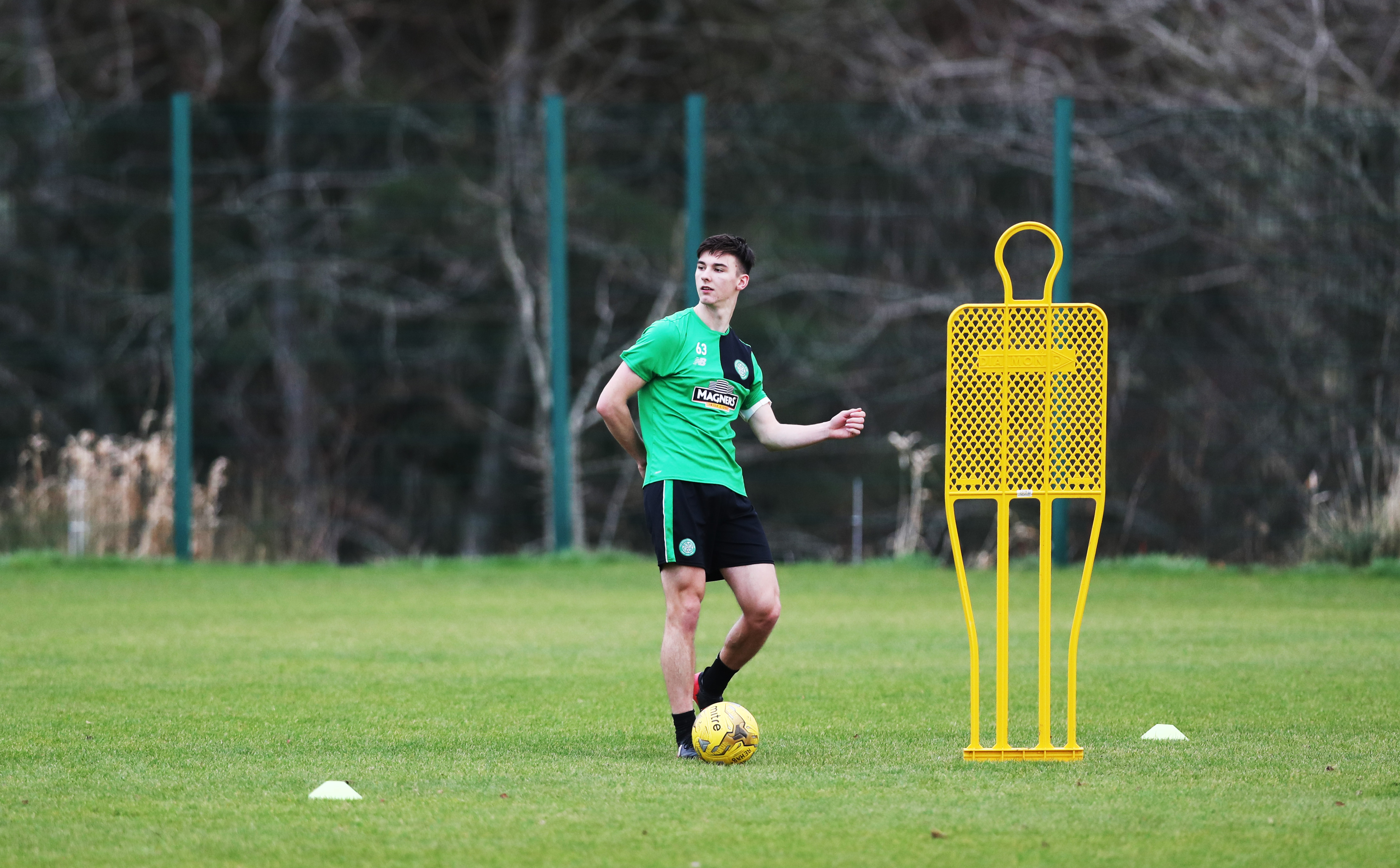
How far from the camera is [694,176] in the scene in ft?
48.1

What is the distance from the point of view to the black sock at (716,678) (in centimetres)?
693

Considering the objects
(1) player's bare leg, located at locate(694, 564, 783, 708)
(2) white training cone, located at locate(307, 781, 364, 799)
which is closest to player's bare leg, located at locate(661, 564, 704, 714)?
(1) player's bare leg, located at locate(694, 564, 783, 708)

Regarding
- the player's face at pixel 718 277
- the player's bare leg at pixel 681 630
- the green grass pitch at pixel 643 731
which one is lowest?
the green grass pitch at pixel 643 731

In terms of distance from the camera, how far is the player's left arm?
6625mm

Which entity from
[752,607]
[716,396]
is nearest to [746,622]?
[752,607]

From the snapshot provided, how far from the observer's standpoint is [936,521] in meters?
16.6

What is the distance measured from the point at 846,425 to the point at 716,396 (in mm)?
525

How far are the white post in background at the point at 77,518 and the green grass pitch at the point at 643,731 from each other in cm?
141

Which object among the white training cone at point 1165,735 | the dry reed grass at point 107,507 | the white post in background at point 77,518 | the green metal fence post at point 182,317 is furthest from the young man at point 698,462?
the white post in background at point 77,518

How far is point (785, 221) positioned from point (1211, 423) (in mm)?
4724

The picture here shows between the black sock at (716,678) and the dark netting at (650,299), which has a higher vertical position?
the dark netting at (650,299)

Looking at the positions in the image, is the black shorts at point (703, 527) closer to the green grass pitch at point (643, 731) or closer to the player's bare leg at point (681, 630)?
the player's bare leg at point (681, 630)

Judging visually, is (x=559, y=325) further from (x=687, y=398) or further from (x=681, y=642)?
(x=681, y=642)

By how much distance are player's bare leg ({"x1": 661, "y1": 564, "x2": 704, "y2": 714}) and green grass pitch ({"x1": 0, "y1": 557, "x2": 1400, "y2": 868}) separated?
28 centimetres
